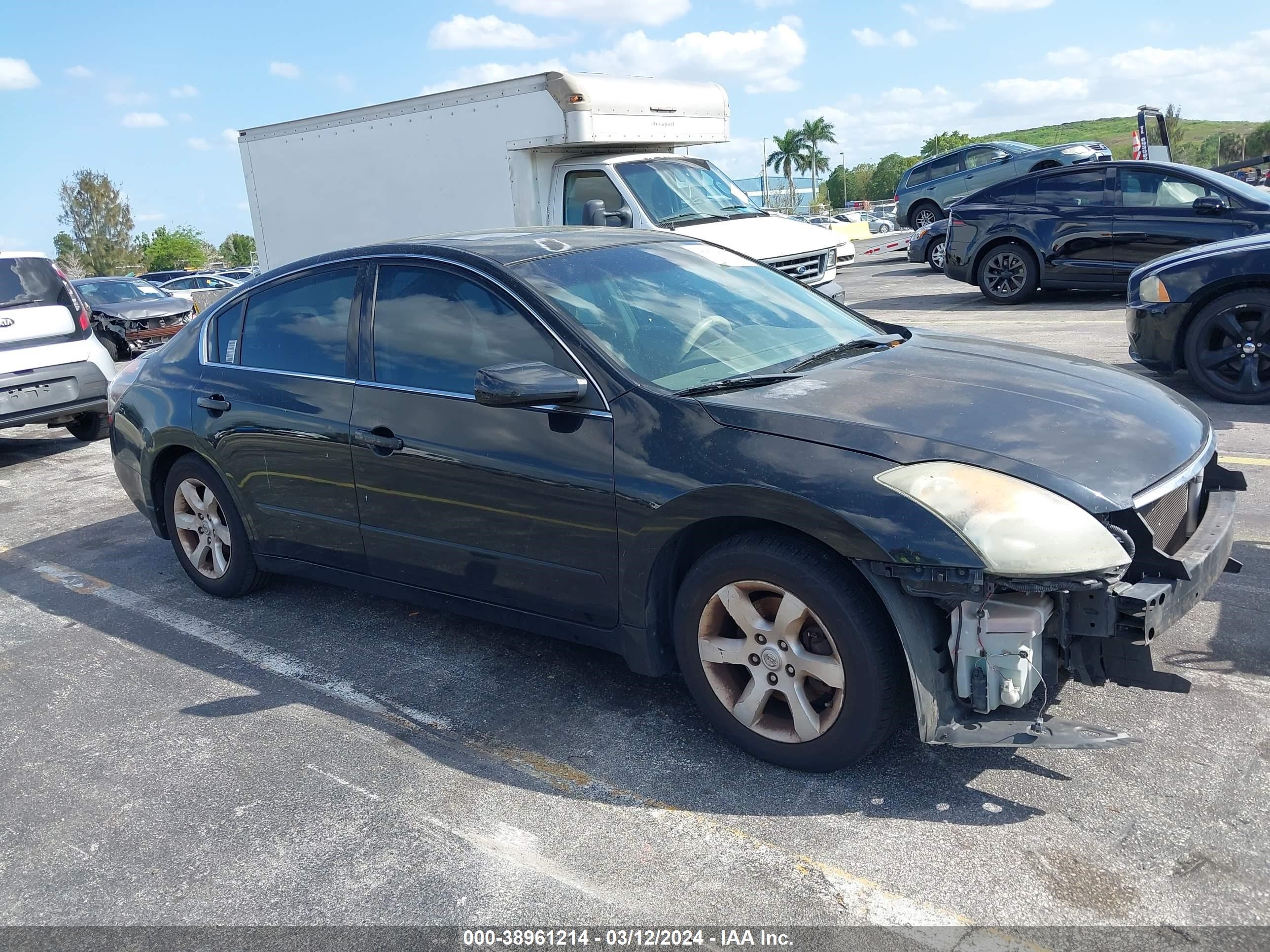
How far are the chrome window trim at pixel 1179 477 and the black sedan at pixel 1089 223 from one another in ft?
27.4

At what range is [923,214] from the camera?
22.5 metres

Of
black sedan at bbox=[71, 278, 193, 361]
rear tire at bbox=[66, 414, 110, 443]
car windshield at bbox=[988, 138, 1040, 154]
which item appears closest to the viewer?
rear tire at bbox=[66, 414, 110, 443]

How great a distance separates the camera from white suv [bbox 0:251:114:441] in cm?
897

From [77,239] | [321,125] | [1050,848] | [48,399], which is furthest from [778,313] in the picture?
[77,239]

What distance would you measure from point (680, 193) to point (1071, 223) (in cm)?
449

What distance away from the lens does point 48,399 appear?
29.9ft

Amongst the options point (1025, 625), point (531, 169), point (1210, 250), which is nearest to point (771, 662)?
point (1025, 625)

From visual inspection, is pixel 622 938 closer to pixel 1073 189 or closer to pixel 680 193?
pixel 680 193

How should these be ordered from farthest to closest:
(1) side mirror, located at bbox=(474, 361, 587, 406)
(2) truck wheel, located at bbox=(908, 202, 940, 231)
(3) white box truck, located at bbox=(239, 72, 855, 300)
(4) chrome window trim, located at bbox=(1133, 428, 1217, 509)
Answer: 1. (2) truck wheel, located at bbox=(908, 202, 940, 231)
2. (3) white box truck, located at bbox=(239, 72, 855, 300)
3. (1) side mirror, located at bbox=(474, 361, 587, 406)
4. (4) chrome window trim, located at bbox=(1133, 428, 1217, 509)

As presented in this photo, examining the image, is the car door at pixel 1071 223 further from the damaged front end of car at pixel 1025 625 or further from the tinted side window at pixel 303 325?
the damaged front end of car at pixel 1025 625

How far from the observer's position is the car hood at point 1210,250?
702 centimetres

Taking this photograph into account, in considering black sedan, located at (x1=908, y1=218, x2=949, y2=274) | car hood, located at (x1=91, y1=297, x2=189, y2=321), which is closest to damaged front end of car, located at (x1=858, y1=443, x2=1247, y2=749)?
black sedan, located at (x1=908, y1=218, x2=949, y2=274)

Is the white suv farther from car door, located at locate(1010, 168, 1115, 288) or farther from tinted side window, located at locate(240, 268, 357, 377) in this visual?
car door, located at locate(1010, 168, 1115, 288)

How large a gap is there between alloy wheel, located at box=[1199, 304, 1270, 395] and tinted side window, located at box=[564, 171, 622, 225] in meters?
5.73
